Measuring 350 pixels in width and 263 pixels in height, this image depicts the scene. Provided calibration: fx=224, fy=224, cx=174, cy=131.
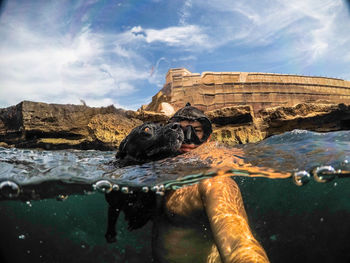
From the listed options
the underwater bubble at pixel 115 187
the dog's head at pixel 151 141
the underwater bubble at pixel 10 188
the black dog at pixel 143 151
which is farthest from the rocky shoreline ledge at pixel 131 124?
the dog's head at pixel 151 141

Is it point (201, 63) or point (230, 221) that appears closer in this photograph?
point (230, 221)

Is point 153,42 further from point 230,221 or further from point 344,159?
point 344,159

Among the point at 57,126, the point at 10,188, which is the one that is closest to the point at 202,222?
Answer: the point at 10,188

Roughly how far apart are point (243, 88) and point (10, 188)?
629 cm

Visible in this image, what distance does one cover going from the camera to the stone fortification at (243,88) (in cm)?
423

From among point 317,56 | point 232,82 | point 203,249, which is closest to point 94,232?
point 203,249

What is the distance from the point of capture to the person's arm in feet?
6.59

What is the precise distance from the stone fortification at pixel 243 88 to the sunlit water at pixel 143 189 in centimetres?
117

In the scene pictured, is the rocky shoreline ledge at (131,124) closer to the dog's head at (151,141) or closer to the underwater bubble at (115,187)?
the underwater bubble at (115,187)

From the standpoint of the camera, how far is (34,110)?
5195 millimetres

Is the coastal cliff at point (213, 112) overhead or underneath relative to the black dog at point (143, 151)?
overhead

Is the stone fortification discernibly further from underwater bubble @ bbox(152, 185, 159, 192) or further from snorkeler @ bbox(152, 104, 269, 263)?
underwater bubble @ bbox(152, 185, 159, 192)

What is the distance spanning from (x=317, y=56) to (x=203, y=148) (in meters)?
2.45

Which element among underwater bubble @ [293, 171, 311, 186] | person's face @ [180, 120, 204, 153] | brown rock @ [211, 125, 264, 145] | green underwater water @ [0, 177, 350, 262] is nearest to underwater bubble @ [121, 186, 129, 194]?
person's face @ [180, 120, 204, 153]
